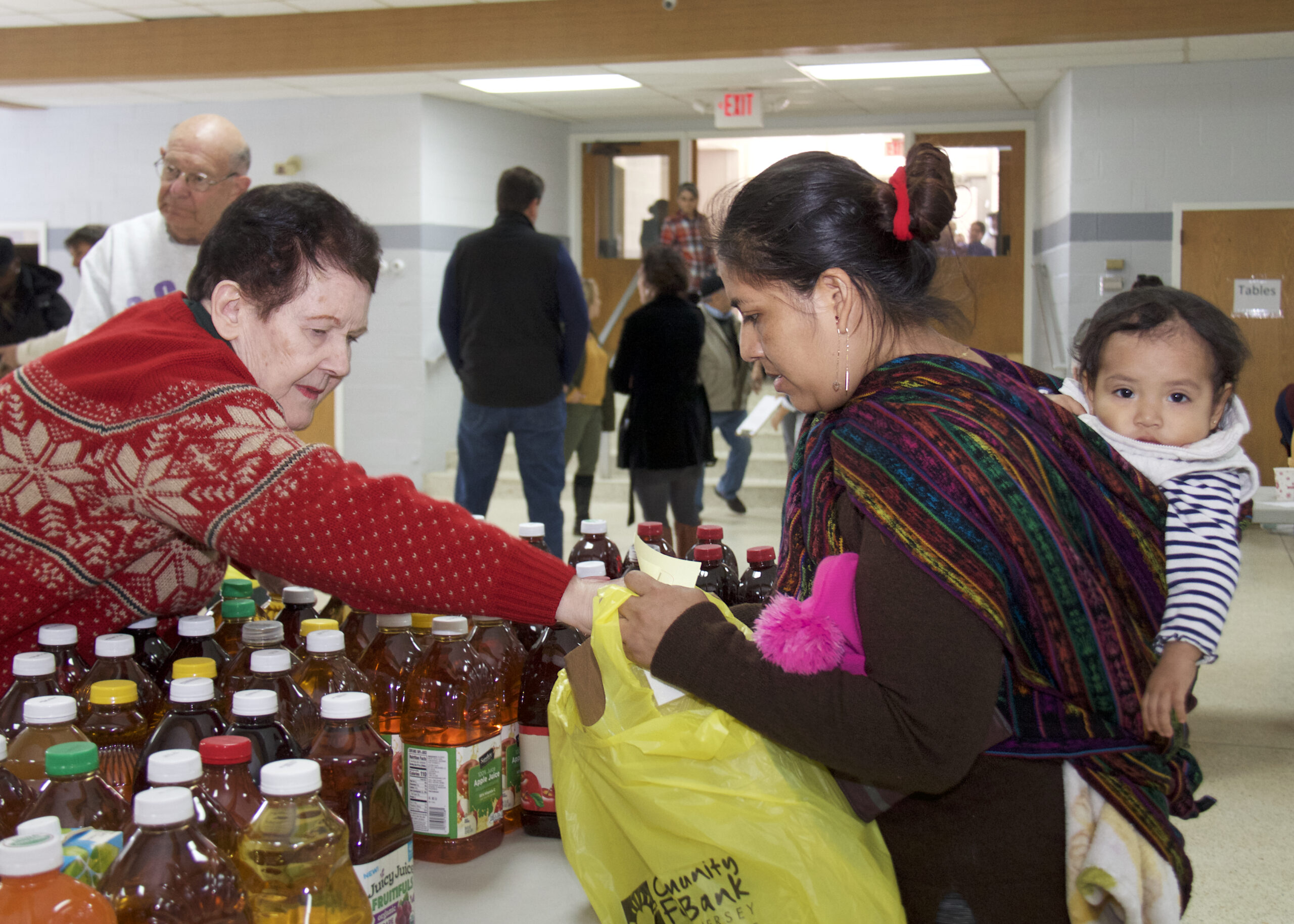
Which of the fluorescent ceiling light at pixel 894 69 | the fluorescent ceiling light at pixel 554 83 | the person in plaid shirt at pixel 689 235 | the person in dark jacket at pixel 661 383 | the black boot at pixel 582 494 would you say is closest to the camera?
the person in dark jacket at pixel 661 383

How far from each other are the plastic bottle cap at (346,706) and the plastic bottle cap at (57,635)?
1.52 ft

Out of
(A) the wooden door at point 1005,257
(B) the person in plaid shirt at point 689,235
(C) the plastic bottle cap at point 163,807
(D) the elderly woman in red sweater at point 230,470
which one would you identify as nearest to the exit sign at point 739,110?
(B) the person in plaid shirt at point 689,235

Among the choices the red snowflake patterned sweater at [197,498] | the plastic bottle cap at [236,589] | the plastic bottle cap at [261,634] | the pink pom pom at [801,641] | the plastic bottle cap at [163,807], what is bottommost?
the plastic bottle cap at [236,589]

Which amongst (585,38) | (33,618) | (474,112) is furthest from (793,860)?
(474,112)

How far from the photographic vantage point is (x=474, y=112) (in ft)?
31.6

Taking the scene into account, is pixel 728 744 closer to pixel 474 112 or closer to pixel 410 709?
pixel 410 709

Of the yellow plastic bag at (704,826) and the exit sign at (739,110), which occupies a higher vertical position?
the exit sign at (739,110)

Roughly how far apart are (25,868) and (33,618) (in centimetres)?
76

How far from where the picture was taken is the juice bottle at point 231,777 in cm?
108

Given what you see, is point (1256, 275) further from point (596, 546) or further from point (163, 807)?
point (163, 807)

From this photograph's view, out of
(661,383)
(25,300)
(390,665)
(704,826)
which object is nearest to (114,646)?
(390,665)

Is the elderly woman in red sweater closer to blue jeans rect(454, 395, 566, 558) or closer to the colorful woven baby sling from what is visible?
the colorful woven baby sling

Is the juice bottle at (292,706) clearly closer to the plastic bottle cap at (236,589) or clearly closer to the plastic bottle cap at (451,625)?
the plastic bottle cap at (451,625)

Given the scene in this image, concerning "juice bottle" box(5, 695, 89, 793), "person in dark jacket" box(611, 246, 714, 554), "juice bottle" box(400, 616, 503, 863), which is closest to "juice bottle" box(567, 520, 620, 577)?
"juice bottle" box(400, 616, 503, 863)
